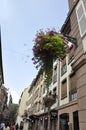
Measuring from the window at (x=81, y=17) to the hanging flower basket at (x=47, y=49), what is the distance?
121 centimetres

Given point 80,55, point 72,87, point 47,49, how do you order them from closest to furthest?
point 47,49 < point 80,55 < point 72,87

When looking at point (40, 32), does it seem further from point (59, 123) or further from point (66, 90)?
point (59, 123)

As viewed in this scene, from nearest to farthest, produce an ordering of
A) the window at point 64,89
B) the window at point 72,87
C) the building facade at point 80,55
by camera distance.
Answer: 1. the building facade at point 80,55
2. the window at point 72,87
3. the window at point 64,89

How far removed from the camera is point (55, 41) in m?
7.27

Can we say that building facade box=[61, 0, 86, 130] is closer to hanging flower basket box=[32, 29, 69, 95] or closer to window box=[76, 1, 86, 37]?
window box=[76, 1, 86, 37]

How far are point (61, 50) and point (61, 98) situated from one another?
9.14m

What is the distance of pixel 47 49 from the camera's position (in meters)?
7.01

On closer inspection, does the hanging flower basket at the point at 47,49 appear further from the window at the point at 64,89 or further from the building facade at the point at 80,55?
the window at the point at 64,89

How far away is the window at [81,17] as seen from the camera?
8111 mm

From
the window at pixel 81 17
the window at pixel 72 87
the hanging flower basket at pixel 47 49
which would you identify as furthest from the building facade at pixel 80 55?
the window at pixel 72 87

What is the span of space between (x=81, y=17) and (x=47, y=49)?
2773 mm

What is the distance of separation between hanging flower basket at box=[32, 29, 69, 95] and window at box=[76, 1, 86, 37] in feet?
3.96

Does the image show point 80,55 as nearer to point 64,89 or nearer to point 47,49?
point 47,49

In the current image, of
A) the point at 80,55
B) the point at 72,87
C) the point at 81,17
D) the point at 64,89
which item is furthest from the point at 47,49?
the point at 64,89
